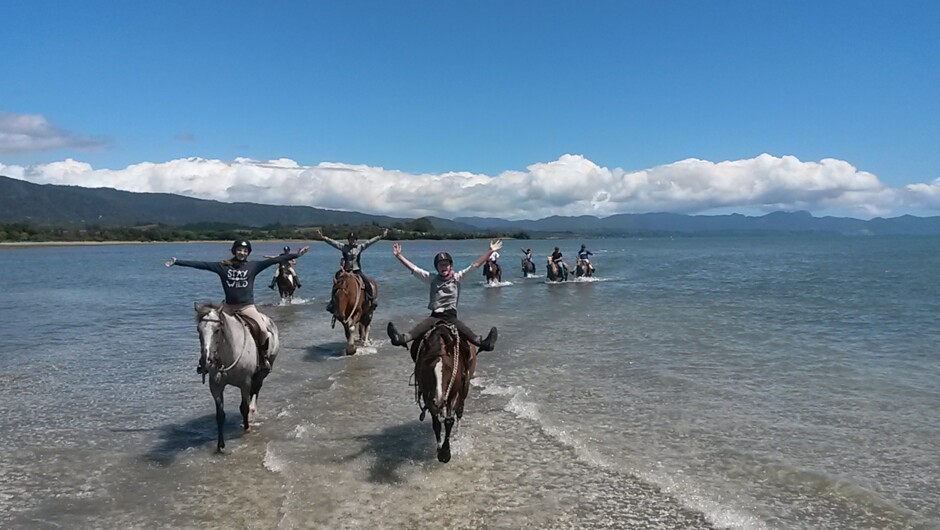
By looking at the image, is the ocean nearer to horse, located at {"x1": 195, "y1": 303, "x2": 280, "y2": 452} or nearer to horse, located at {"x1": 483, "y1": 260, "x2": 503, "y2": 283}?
horse, located at {"x1": 195, "y1": 303, "x2": 280, "y2": 452}

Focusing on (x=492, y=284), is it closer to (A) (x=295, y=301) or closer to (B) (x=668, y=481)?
(A) (x=295, y=301)

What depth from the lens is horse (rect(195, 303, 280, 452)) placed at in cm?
771

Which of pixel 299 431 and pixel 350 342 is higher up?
pixel 350 342

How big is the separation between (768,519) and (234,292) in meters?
7.18

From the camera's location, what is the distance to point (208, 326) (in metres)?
7.68

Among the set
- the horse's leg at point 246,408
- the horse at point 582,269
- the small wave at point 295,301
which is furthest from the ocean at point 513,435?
the horse at point 582,269

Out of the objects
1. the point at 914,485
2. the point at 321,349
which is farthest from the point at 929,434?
the point at 321,349

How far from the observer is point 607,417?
956cm

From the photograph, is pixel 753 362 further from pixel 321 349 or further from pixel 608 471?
pixel 321 349

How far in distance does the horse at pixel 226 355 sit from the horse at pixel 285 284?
691 inches

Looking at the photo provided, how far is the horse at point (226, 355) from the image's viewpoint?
771 cm

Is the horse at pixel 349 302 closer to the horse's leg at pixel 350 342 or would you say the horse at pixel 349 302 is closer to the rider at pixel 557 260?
the horse's leg at pixel 350 342

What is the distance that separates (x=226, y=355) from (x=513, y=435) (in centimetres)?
392

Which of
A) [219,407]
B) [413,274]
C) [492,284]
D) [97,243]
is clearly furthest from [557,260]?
[97,243]
